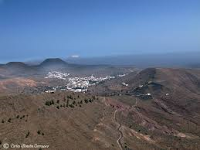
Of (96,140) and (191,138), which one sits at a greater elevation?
(96,140)

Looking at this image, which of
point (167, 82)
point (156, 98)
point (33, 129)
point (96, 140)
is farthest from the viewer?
point (167, 82)

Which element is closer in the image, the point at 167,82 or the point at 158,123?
the point at 158,123

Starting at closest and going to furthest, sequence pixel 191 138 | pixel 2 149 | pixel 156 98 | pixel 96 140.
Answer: pixel 2 149 < pixel 96 140 < pixel 191 138 < pixel 156 98

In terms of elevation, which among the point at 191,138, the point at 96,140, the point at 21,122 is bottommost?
the point at 191,138

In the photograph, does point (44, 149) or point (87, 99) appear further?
point (87, 99)

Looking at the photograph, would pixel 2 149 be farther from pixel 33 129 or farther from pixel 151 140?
pixel 151 140

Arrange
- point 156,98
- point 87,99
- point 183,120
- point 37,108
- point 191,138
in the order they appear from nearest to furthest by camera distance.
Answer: point 37,108
point 191,138
point 87,99
point 183,120
point 156,98

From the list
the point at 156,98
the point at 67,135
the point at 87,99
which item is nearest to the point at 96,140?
the point at 67,135

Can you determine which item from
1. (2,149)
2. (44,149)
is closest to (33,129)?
(44,149)

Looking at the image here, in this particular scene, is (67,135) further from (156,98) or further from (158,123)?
(156,98)
